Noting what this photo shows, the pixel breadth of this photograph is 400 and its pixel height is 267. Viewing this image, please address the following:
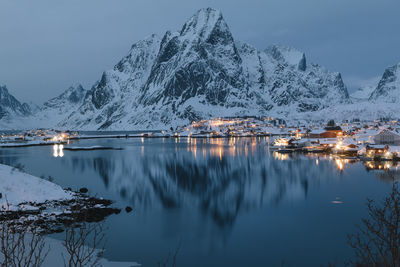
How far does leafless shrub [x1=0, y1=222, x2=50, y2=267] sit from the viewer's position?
6.52m

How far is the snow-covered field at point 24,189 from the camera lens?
3126cm

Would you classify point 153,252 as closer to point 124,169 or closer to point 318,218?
point 318,218

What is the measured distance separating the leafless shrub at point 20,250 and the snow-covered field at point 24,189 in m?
9.62

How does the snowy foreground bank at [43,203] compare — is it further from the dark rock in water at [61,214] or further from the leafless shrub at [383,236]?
the leafless shrub at [383,236]

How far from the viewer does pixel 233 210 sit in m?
33.3

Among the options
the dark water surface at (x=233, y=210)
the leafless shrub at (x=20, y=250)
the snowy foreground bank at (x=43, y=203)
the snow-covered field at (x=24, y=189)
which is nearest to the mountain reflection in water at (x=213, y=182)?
the dark water surface at (x=233, y=210)

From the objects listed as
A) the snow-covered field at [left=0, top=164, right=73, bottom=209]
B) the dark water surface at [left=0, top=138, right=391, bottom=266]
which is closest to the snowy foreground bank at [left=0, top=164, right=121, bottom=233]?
the snow-covered field at [left=0, top=164, right=73, bottom=209]

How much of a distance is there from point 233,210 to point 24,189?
20560 mm

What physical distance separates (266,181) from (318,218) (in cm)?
1992

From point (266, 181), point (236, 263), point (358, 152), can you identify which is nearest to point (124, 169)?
point (266, 181)

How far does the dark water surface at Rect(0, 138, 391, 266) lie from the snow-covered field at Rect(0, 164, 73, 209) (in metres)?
6.26

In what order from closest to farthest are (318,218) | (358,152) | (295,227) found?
1. (295,227)
2. (318,218)
3. (358,152)

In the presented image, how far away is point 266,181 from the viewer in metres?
49.6

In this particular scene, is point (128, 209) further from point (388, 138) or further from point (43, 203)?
point (388, 138)
